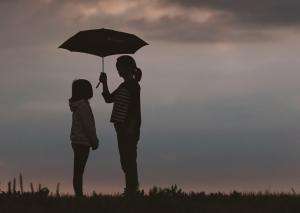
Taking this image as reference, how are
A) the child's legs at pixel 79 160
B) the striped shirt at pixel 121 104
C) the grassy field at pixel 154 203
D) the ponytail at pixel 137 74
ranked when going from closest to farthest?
the grassy field at pixel 154 203
the striped shirt at pixel 121 104
the ponytail at pixel 137 74
the child's legs at pixel 79 160

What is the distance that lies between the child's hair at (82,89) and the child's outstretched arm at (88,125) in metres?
0.18

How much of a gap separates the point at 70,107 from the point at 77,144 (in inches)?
30.2

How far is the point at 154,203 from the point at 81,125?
259 cm

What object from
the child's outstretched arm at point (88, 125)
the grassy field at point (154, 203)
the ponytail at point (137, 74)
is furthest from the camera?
the child's outstretched arm at point (88, 125)

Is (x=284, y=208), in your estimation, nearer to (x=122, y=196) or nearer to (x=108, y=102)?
(x=122, y=196)

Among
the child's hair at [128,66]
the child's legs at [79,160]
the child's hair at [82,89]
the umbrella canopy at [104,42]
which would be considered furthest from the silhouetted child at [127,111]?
the umbrella canopy at [104,42]

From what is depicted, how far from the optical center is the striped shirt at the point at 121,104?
16156 mm

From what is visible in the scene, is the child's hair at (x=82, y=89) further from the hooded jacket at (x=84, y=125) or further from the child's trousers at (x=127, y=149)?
the child's trousers at (x=127, y=149)

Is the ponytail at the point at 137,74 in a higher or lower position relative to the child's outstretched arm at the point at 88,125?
higher

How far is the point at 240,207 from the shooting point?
15.0 m

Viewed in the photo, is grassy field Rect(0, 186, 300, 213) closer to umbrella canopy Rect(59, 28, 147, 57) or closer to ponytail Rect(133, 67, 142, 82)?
ponytail Rect(133, 67, 142, 82)

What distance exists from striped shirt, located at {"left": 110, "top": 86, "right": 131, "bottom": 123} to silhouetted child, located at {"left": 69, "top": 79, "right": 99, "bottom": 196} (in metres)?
0.57

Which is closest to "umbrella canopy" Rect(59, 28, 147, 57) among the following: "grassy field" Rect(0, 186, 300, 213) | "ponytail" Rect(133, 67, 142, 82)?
"ponytail" Rect(133, 67, 142, 82)

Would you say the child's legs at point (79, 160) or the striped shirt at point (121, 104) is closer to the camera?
the striped shirt at point (121, 104)
